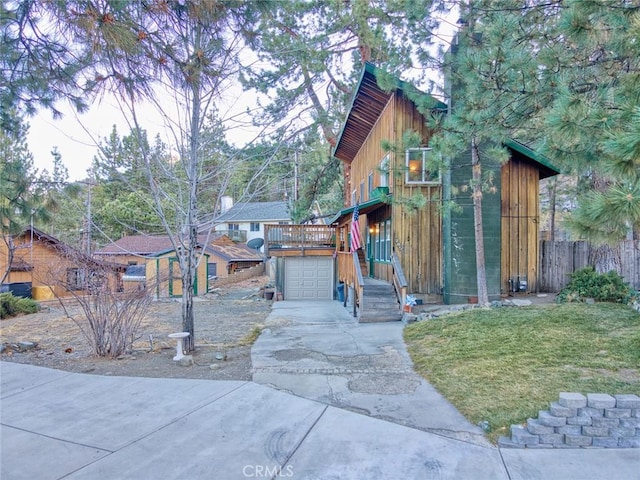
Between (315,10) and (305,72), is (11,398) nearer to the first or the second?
(305,72)

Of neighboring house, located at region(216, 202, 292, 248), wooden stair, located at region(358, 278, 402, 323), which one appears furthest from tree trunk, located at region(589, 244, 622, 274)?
neighboring house, located at region(216, 202, 292, 248)

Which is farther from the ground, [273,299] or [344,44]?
[344,44]

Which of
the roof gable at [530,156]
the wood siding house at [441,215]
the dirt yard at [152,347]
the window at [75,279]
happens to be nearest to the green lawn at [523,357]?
the wood siding house at [441,215]

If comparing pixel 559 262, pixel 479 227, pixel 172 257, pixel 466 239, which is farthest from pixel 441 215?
pixel 172 257

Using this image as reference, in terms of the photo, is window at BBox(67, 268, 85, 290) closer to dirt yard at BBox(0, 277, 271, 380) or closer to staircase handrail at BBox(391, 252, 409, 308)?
dirt yard at BBox(0, 277, 271, 380)

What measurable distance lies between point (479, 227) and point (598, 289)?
3.10 metres

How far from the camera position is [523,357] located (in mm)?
5484

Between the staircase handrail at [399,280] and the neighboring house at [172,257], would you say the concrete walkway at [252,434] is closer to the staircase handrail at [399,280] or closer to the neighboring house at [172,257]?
the staircase handrail at [399,280]

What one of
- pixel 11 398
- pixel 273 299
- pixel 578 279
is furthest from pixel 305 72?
pixel 11 398

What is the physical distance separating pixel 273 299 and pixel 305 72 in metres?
9.37

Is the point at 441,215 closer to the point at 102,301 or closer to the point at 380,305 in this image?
the point at 380,305

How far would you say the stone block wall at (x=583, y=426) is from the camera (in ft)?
11.6

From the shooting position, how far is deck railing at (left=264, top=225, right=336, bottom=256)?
16.7 metres

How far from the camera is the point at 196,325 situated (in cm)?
1052
